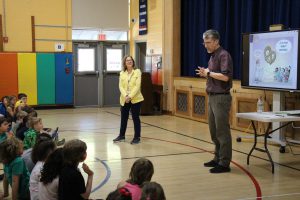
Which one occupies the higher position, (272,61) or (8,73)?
(272,61)

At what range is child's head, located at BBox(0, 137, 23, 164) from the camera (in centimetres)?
361

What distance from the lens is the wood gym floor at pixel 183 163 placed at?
4285mm

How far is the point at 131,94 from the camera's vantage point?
6.66 m

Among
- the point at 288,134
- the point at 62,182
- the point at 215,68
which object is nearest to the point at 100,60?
the point at 288,134

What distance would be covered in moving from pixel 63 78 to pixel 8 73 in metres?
1.44

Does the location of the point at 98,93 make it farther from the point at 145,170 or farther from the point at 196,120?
the point at 145,170

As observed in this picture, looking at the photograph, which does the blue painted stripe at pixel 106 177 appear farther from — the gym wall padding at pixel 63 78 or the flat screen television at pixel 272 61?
the gym wall padding at pixel 63 78

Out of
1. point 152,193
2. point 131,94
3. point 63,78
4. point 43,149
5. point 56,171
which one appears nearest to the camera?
point 152,193

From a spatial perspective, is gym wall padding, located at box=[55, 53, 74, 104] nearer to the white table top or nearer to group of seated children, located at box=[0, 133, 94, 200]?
the white table top

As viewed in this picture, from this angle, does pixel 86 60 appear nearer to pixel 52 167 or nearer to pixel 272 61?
pixel 272 61

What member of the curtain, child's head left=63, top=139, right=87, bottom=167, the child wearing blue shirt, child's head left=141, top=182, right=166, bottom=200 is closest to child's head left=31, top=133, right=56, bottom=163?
the child wearing blue shirt

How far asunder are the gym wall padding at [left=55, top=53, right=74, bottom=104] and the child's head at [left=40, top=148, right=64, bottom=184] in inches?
351

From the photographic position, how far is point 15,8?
11383 millimetres

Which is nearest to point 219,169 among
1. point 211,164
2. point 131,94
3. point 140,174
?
point 211,164
